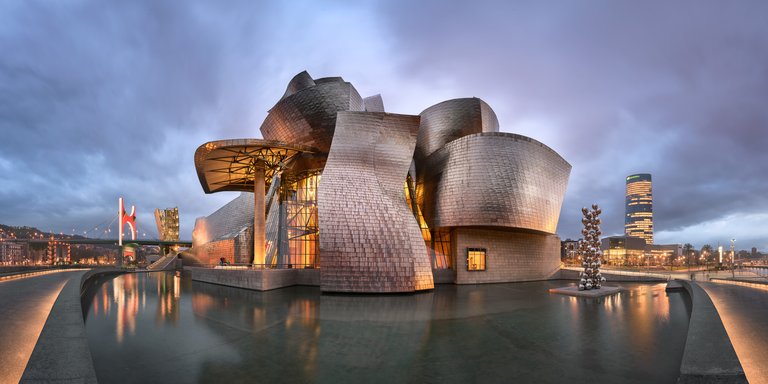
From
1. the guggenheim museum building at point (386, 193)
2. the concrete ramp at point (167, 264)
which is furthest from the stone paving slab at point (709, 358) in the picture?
the concrete ramp at point (167, 264)

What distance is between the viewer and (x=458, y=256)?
89.0 ft

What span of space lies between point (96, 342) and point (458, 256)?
22512mm

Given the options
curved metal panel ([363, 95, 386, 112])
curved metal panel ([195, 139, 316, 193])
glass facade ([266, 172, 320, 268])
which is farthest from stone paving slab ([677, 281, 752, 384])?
curved metal panel ([363, 95, 386, 112])

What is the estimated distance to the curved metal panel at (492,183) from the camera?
25312mm

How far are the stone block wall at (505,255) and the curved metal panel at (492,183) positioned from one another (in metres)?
2.68

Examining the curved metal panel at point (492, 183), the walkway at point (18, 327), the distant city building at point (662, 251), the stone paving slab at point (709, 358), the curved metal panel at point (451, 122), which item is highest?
the curved metal panel at point (451, 122)

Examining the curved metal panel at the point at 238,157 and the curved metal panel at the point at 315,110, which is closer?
the curved metal panel at the point at 238,157

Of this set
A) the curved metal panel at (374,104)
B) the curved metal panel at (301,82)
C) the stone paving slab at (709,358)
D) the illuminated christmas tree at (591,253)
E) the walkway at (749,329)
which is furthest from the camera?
the curved metal panel at (374,104)

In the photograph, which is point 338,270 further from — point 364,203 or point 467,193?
point 467,193

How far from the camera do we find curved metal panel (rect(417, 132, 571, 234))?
25312 mm

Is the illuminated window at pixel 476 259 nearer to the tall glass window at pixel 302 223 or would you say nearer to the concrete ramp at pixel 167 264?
the tall glass window at pixel 302 223

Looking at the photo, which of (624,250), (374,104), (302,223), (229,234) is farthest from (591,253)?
(624,250)

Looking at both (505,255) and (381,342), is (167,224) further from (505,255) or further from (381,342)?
(381,342)

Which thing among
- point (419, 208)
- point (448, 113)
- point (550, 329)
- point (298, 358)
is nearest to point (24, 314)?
point (298, 358)
